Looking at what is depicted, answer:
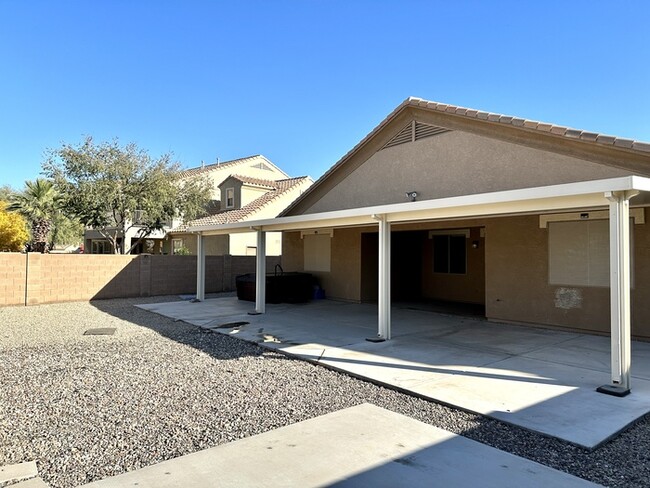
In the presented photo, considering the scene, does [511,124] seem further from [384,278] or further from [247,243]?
[247,243]

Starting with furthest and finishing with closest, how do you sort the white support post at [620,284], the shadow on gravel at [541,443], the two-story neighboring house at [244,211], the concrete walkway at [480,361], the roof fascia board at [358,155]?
the two-story neighboring house at [244,211] < the roof fascia board at [358,155] < the white support post at [620,284] < the concrete walkway at [480,361] < the shadow on gravel at [541,443]

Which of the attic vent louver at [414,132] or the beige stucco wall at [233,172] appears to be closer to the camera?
the attic vent louver at [414,132]

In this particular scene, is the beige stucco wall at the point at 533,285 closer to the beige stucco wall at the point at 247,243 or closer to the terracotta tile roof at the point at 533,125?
the terracotta tile roof at the point at 533,125

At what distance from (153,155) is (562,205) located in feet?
65.9

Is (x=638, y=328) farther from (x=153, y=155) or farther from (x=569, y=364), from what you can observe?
(x=153, y=155)

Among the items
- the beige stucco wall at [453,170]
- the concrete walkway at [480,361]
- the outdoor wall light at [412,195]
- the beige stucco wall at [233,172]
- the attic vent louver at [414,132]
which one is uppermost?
the beige stucco wall at [233,172]

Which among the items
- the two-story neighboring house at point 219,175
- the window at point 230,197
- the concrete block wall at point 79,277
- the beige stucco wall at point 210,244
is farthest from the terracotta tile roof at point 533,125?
the two-story neighboring house at point 219,175

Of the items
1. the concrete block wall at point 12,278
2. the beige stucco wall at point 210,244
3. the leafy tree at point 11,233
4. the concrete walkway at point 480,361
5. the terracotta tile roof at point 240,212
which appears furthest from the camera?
the beige stucco wall at point 210,244

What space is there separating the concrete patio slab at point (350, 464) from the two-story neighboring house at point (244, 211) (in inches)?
774

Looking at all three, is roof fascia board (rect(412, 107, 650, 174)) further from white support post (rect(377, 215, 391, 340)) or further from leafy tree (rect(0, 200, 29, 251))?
leafy tree (rect(0, 200, 29, 251))

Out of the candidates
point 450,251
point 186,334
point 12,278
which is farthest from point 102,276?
point 450,251

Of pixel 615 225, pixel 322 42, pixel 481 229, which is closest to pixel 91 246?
pixel 322 42

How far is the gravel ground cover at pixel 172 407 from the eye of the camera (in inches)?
152

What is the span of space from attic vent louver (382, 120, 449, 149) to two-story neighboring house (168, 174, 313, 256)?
12080 mm
